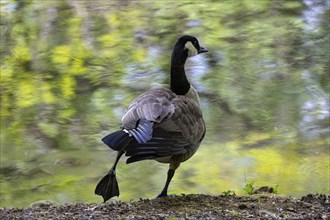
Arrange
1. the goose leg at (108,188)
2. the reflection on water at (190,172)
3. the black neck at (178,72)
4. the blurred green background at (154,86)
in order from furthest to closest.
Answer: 1. the blurred green background at (154,86)
2. the reflection on water at (190,172)
3. the black neck at (178,72)
4. the goose leg at (108,188)

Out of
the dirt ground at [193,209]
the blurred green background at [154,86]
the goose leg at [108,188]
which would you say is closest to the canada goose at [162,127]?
the goose leg at [108,188]

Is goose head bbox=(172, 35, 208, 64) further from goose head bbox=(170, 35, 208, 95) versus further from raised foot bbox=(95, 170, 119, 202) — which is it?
raised foot bbox=(95, 170, 119, 202)

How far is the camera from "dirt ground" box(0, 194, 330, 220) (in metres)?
4.39

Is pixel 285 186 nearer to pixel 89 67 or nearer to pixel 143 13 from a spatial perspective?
pixel 89 67

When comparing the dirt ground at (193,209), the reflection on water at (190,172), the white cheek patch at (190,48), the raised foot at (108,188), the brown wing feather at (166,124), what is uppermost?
the white cheek patch at (190,48)

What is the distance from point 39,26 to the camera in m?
9.73

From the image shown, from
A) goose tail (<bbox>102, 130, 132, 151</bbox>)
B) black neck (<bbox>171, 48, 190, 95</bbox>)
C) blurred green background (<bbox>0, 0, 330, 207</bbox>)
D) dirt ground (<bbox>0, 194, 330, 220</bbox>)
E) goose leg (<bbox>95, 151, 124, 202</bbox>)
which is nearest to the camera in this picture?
goose tail (<bbox>102, 130, 132, 151</bbox>)

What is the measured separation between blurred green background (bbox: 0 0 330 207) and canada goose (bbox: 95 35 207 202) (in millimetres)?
2126

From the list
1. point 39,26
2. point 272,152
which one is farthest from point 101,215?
point 39,26

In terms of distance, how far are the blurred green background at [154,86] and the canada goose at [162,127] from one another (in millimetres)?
2126

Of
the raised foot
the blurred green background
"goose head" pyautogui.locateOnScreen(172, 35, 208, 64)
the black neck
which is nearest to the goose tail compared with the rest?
the raised foot

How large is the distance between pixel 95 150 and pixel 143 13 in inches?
115

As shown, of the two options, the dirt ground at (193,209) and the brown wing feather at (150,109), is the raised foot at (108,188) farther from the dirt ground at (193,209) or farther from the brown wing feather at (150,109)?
the brown wing feather at (150,109)

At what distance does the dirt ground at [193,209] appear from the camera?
173 inches
